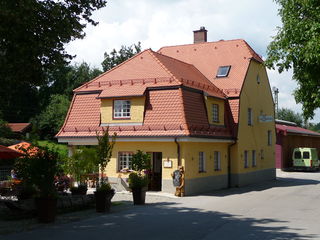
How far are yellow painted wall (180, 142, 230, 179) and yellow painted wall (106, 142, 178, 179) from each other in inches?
21.3

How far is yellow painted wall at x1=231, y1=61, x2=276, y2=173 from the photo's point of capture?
27031 millimetres

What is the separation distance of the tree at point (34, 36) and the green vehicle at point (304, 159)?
33.3m

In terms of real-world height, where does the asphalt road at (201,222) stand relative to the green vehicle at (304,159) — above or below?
below

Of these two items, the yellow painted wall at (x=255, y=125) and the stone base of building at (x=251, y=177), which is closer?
the stone base of building at (x=251, y=177)

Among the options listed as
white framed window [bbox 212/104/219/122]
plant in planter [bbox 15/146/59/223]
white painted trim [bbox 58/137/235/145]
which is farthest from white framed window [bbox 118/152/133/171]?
plant in planter [bbox 15/146/59/223]

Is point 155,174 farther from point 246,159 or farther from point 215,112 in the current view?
point 246,159

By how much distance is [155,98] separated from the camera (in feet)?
74.2

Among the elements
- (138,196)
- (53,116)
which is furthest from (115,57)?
(138,196)

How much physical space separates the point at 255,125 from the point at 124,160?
1120 cm

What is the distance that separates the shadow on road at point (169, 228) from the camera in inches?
430

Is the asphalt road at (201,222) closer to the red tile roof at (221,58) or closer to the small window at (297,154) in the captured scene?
the red tile roof at (221,58)

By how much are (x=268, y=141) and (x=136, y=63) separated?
1322 cm

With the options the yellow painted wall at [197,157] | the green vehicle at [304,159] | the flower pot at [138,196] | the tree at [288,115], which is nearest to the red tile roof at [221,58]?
the yellow painted wall at [197,157]

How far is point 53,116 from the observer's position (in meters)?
55.0
